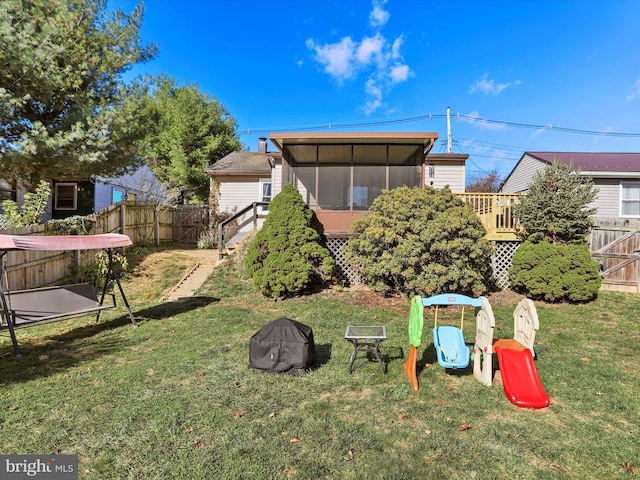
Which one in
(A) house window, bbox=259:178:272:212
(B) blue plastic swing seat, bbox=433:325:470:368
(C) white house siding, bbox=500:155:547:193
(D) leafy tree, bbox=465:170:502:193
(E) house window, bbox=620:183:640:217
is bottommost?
(B) blue plastic swing seat, bbox=433:325:470:368

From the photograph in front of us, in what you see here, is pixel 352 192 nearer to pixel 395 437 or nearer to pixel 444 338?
pixel 444 338

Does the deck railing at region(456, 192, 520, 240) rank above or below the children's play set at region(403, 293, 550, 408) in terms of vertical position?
above

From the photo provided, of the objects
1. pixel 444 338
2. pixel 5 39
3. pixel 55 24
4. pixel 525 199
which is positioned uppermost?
pixel 55 24

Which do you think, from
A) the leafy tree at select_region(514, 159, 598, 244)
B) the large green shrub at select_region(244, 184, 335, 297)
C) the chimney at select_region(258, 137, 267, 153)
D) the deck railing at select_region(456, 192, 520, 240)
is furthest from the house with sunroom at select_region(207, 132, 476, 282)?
the chimney at select_region(258, 137, 267, 153)

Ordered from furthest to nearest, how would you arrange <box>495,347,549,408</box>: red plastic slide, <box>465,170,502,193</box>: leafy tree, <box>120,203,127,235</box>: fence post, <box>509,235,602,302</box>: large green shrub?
<box>465,170,502,193</box>: leafy tree → <box>120,203,127,235</box>: fence post → <box>509,235,602,302</box>: large green shrub → <box>495,347,549,408</box>: red plastic slide

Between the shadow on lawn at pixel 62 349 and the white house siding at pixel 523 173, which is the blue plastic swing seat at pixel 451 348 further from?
the white house siding at pixel 523 173

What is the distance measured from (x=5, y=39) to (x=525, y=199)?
520 inches

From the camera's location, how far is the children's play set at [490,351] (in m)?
3.65

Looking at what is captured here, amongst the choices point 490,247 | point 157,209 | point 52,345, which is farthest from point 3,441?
point 157,209

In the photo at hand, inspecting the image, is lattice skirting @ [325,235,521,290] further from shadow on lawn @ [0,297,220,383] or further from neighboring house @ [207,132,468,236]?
shadow on lawn @ [0,297,220,383]

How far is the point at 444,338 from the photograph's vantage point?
170 inches

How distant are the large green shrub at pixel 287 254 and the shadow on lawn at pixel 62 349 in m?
2.28

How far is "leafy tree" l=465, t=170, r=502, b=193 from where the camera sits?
29.5 meters

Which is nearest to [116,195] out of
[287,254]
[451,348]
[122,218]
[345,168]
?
[122,218]
